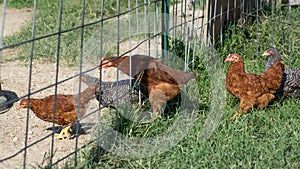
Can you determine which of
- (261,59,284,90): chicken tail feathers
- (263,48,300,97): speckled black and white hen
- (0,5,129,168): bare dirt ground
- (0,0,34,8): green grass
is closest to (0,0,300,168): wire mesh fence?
(0,5,129,168): bare dirt ground

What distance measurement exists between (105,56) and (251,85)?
7.13 feet

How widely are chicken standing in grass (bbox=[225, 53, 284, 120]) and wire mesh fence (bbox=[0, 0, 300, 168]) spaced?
0.71 ft

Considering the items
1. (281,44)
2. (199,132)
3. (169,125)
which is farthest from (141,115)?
(281,44)

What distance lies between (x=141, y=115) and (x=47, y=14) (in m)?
4.09

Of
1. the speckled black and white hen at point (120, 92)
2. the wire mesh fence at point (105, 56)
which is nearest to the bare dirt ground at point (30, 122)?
the wire mesh fence at point (105, 56)

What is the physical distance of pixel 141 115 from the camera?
14.2 feet

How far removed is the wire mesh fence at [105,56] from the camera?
390cm

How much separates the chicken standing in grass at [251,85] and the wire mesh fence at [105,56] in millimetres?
218

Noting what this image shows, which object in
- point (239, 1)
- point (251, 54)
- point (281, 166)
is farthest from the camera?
point (239, 1)

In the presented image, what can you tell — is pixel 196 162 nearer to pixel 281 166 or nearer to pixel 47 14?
pixel 281 166

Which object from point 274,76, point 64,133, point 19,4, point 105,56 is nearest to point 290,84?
point 274,76

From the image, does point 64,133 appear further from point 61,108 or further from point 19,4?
point 19,4

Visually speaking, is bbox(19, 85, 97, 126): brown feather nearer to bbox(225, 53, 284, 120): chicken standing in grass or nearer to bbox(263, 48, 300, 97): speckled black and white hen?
bbox(225, 53, 284, 120): chicken standing in grass

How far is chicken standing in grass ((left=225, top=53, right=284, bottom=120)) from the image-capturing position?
4.50 meters
